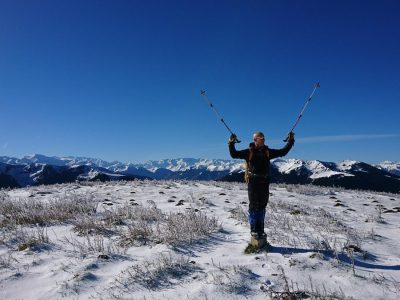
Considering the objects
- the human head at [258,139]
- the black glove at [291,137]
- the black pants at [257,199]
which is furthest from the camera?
the black glove at [291,137]

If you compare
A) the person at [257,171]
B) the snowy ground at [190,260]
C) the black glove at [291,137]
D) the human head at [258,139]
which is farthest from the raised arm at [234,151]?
the snowy ground at [190,260]

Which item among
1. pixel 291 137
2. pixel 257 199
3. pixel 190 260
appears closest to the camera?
pixel 190 260

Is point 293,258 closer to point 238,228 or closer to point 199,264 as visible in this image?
point 199,264

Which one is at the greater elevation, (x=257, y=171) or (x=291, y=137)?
(x=291, y=137)

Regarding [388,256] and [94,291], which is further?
[388,256]

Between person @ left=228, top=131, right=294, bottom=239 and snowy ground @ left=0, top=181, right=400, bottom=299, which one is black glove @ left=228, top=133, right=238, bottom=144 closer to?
person @ left=228, top=131, right=294, bottom=239

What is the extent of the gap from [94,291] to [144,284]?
0.80m

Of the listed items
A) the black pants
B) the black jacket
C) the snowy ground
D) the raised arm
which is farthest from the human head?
the snowy ground

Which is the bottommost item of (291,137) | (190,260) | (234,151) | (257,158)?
(190,260)

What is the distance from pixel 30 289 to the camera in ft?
19.2

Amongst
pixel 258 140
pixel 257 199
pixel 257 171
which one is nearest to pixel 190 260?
pixel 257 199

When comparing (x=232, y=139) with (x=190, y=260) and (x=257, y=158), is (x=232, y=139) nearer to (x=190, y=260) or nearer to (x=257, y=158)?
(x=257, y=158)

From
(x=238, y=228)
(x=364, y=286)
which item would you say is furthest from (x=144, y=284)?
(x=238, y=228)

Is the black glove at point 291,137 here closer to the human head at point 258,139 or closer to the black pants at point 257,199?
the human head at point 258,139
